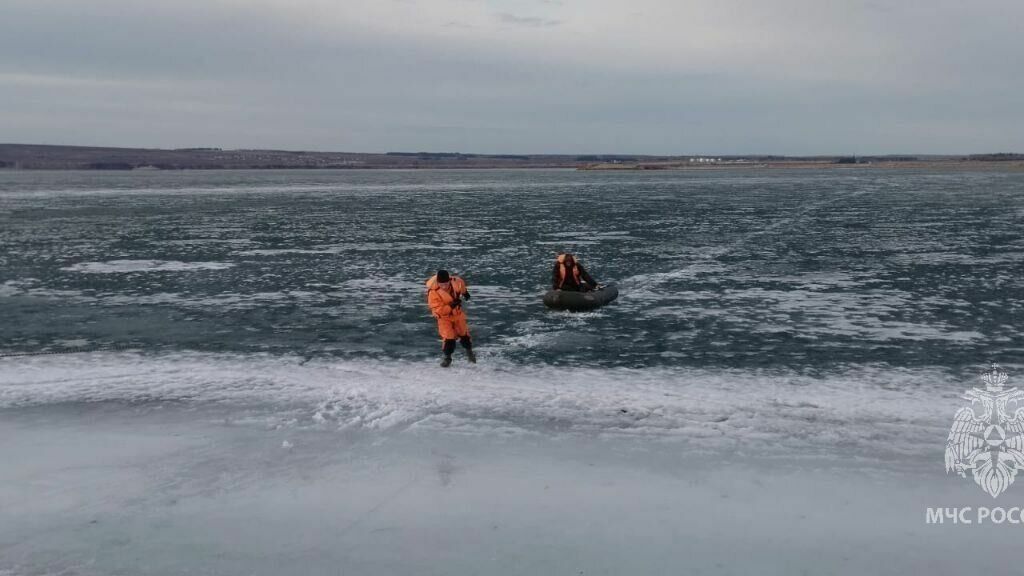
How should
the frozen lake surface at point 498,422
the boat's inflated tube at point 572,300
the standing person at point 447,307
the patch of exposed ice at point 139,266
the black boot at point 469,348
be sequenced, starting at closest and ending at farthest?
1. the frozen lake surface at point 498,422
2. the standing person at point 447,307
3. the black boot at point 469,348
4. the boat's inflated tube at point 572,300
5. the patch of exposed ice at point 139,266

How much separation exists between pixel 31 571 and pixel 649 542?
396 cm

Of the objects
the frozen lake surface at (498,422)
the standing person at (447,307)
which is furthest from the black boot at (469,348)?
the frozen lake surface at (498,422)

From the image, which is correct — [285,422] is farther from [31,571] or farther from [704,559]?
[704,559]

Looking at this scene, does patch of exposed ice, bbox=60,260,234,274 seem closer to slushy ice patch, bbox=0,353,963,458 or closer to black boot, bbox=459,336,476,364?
slushy ice patch, bbox=0,353,963,458

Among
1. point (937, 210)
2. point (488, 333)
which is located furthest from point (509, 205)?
point (488, 333)

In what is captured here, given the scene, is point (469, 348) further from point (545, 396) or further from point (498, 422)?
point (498, 422)

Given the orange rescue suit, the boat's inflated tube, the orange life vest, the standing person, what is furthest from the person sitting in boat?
the orange rescue suit

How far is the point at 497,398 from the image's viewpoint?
8898mm

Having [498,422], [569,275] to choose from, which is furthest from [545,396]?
[569,275]

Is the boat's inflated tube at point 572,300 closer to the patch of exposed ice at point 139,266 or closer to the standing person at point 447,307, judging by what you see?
the standing person at point 447,307

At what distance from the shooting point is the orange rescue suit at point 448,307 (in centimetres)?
991

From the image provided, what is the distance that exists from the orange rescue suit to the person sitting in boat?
3.88 m

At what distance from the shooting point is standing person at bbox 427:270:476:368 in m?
9.89

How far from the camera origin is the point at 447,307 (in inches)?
392
